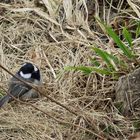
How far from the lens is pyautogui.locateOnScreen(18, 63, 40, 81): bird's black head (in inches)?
236

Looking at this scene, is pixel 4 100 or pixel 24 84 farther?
pixel 24 84

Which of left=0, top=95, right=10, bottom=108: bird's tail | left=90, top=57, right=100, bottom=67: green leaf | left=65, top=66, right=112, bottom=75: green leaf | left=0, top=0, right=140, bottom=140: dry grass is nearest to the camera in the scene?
left=0, top=0, right=140, bottom=140: dry grass

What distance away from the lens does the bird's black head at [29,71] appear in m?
6.00

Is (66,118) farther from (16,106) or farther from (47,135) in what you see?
(16,106)

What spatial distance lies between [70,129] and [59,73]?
1043 mm

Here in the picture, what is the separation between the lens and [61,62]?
6262 mm

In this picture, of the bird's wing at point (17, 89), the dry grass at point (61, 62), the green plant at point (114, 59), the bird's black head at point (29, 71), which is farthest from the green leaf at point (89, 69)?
the bird's wing at point (17, 89)

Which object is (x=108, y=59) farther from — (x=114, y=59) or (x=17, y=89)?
(x=17, y=89)

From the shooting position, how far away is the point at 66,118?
529 centimetres

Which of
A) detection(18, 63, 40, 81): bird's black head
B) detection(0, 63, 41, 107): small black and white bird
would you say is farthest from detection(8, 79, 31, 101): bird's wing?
detection(18, 63, 40, 81): bird's black head

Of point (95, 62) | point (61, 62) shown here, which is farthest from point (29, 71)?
point (95, 62)

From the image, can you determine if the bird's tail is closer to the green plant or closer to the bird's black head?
the bird's black head

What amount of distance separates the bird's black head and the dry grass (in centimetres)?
14

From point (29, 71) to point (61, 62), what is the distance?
0.42m
